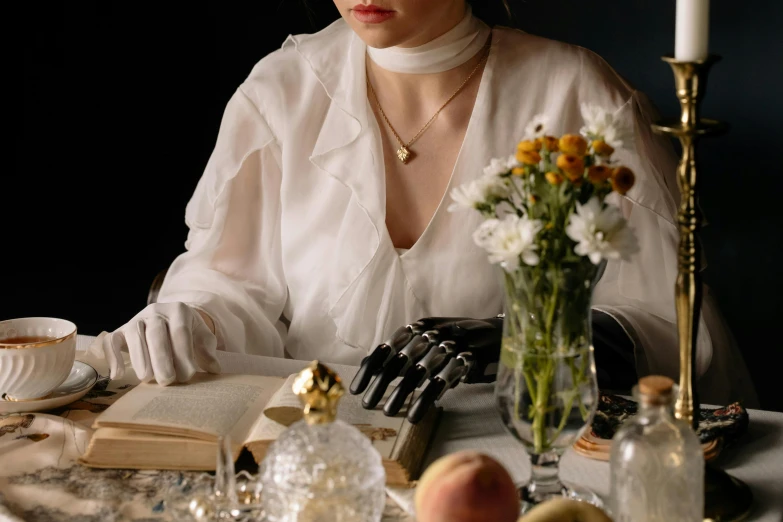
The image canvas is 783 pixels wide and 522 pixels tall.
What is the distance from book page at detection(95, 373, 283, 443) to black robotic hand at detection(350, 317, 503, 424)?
0.14 metres

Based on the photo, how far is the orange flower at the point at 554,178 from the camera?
92 centimetres

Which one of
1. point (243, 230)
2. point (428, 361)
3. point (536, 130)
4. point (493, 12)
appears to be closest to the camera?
point (536, 130)

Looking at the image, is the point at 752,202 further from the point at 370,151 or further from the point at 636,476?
the point at 636,476

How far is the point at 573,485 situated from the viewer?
1088 millimetres

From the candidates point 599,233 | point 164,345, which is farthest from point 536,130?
point 164,345

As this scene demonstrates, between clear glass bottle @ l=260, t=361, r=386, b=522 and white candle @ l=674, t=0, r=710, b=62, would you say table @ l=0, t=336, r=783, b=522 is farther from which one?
white candle @ l=674, t=0, r=710, b=62

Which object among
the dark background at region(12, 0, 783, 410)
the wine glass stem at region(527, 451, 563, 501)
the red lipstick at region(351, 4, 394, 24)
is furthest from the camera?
the dark background at region(12, 0, 783, 410)

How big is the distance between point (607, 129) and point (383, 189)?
2.73ft

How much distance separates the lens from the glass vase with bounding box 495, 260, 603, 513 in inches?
37.7

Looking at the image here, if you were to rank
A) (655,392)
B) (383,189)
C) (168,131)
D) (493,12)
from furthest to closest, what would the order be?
(168,131)
(493,12)
(383,189)
(655,392)

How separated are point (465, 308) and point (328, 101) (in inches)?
18.9

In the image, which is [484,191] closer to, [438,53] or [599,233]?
[599,233]

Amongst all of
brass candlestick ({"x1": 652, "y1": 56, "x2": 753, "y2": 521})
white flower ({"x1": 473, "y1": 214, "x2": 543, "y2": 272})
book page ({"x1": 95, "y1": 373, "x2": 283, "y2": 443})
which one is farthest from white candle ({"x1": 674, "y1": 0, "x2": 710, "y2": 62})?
book page ({"x1": 95, "y1": 373, "x2": 283, "y2": 443})

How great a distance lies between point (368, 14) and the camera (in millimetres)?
1564
